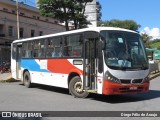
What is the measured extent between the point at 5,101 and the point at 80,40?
3922mm

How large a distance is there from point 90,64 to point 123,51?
144cm

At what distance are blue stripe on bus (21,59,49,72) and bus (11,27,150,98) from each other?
5.63ft

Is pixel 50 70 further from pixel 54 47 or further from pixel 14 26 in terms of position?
pixel 14 26

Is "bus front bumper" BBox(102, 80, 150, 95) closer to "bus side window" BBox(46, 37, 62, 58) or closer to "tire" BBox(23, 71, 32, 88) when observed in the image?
"bus side window" BBox(46, 37, 62, 58)

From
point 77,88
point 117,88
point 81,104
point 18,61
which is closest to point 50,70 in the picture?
point 77,88

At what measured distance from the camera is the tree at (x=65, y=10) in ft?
140

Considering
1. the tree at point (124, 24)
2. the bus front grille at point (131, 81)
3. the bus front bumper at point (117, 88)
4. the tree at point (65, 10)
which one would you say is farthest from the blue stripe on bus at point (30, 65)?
the tree at point (124, 24)

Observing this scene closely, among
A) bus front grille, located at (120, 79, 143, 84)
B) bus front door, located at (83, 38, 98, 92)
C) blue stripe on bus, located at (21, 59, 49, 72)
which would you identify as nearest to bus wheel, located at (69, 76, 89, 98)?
bus front door, located at (83, 38, 98, 92)

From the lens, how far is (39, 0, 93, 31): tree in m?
42.8

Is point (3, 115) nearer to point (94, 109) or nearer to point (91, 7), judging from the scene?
point (94, 109)

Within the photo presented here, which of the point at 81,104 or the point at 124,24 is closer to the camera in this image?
the point at 81,104

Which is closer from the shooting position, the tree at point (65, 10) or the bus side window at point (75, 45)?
the bus side window at point (75, 45)

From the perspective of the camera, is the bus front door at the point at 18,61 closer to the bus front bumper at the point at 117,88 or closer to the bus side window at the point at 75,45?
the bus side window at the point at 75,45

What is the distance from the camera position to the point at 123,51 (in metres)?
13.8
